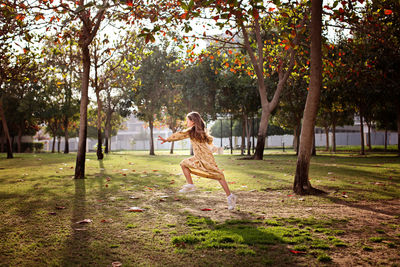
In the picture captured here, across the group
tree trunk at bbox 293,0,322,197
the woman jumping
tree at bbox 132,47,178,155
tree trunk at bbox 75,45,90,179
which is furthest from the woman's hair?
tree at bbox 132,47,178,155

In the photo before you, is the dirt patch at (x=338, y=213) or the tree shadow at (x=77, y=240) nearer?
the tree shadow at (x=77, y=240)

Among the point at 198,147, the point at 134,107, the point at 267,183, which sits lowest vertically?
the point at 267,183

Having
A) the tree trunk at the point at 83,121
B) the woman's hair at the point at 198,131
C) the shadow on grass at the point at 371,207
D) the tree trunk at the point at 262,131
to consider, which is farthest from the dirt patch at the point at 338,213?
the tree trunk at the point at 262,131

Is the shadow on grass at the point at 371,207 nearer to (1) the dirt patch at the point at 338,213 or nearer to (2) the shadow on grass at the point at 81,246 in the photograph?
(1) the dirt patch at the point at 338,213

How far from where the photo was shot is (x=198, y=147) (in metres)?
5.79

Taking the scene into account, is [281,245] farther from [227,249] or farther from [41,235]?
[41,235]

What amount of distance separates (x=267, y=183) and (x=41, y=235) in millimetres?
6189

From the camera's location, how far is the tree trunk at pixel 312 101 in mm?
6961

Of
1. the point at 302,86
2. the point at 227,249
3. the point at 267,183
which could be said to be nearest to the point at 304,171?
the point at 267,183

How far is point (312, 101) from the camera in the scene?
23.3 feet

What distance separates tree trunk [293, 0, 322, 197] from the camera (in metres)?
6.96

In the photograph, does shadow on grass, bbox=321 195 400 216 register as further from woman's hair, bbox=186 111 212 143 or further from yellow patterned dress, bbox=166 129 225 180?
woman's hair, bbox=186 111 212 143

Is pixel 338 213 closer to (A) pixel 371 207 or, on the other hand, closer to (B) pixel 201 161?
(A) pixel 371 207

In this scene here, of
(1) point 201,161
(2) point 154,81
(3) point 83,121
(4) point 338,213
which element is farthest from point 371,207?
(2) point 154,81
